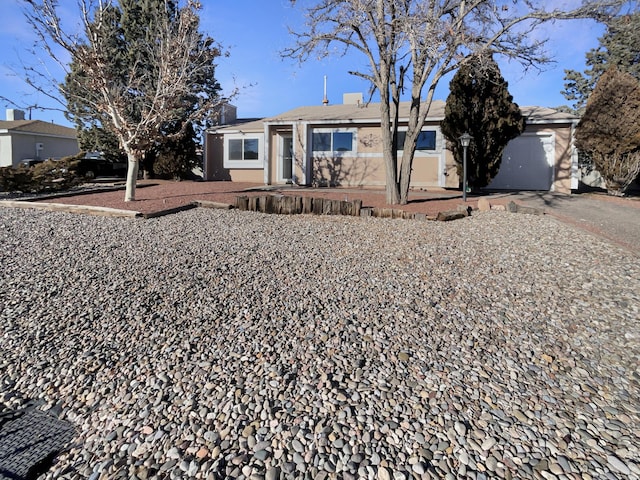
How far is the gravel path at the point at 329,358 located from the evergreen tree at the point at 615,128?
28.4 ft

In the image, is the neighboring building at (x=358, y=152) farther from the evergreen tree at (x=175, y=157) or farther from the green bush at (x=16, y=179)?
the green bush at (x=16, y=179)

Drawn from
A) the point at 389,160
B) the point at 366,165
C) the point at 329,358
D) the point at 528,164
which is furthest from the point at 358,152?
the point at 329,358

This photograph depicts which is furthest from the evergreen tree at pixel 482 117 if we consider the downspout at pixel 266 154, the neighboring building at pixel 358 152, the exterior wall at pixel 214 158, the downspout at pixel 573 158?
the exterior wall at pixel 214 158

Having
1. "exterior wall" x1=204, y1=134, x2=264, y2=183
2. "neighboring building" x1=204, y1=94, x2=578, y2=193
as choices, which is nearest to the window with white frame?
"neighboring building" x1=204, y1=94, x2=578, y2=193

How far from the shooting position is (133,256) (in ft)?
18.5

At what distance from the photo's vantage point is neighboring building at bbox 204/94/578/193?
1466 centimetres

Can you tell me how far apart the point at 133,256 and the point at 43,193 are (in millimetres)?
9518

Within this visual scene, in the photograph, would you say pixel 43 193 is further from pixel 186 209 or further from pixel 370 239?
pixel 370 239

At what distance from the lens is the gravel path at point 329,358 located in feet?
7.34

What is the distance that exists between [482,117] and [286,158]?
25.8 ft

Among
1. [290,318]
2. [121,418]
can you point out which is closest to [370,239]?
[290,318]

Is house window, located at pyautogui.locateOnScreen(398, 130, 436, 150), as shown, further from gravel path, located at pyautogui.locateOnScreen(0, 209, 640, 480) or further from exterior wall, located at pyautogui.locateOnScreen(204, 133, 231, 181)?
gravel path, located at pyautogui.locateOnScreen(0, 209, 640, 480)

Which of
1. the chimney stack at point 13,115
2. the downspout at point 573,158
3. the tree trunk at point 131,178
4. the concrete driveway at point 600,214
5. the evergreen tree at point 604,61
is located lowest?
the concrete driveway at point 600,214

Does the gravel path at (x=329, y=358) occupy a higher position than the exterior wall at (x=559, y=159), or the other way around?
the exterior wall at (x=559, y=159)
